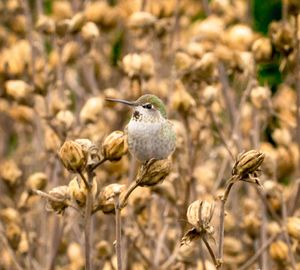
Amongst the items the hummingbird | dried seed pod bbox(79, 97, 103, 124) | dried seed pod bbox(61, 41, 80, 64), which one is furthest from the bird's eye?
dried seed pod bbox(61, 41, 80, 64)

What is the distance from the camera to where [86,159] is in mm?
1148

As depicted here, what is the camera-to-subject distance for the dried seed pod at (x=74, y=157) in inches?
45.0

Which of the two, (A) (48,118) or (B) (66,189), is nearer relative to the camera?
(B) (66,189)

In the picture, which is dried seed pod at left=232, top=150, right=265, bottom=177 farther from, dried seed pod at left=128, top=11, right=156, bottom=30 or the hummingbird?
dried seed pod at left=128, top=11, right=156, bottom=30

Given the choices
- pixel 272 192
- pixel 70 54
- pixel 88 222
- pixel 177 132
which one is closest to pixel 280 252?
pixel 272 192

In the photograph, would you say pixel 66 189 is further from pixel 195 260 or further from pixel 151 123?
pixel 195 260

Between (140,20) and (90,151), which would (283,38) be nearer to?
(140,20)

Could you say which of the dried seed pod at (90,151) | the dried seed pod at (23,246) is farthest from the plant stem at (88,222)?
the dried seed pod at (23,246)

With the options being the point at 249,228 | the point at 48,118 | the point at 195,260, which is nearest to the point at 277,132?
the point at 249,228

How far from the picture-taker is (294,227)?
4.70 feet

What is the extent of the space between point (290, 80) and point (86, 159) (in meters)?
0.94

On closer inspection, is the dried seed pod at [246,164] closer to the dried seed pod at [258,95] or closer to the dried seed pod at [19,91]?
the dried seed pod at [258,95]

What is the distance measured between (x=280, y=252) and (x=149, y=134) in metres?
0.52

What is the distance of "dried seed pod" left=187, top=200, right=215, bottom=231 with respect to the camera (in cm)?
110
